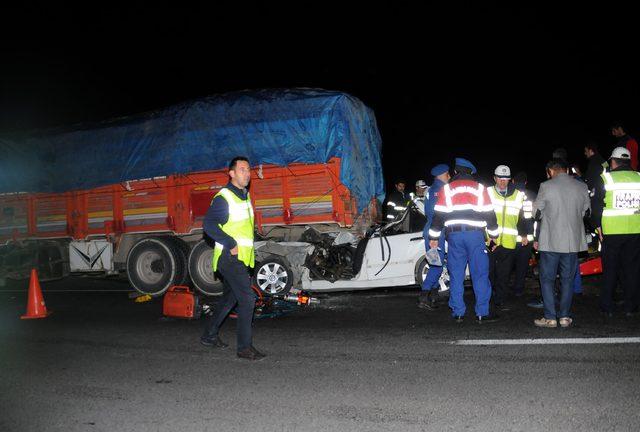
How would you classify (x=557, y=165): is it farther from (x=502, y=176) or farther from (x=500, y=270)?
(x=500, y=270)

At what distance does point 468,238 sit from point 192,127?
5.53 metres

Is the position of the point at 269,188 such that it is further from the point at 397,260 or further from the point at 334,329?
the point at 334,329

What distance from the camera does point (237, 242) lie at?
18.2 feet

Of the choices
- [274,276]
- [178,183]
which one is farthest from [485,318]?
[178,183]

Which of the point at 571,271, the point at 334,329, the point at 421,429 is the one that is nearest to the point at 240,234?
the point at 334,329

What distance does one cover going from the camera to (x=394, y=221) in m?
9.17

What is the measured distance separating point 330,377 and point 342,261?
14.1ft

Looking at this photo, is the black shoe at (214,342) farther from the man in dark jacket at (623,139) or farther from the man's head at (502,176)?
the man in dark jacket at (623,139)

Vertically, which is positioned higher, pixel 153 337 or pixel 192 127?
pixel 192 127

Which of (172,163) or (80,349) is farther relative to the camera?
(172,163)

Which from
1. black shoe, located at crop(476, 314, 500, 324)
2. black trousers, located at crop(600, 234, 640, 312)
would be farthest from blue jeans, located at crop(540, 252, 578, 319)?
black trousers, located at crop(600, 234, 640, 312)

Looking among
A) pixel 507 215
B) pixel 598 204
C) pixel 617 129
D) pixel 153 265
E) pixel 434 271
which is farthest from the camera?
pixel 153 265

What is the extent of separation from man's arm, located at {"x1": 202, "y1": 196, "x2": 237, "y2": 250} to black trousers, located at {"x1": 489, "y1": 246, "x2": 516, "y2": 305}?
13.1 ft

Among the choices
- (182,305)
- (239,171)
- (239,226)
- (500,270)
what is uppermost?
(239,171)
